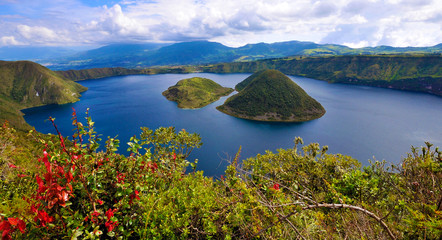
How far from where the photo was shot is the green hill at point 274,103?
5177 inches

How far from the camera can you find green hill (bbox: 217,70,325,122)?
131500 mm

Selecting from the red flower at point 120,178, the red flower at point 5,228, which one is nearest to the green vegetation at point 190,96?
the red flower at point 120,178

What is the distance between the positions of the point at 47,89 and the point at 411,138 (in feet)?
961

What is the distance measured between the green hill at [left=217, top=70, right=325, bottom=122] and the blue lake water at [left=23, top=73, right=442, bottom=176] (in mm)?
8588

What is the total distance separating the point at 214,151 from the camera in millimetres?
83812

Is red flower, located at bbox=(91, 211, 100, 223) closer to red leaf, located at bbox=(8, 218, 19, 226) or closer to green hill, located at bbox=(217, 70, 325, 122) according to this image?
red leaf, located at bbox=(8, 218, 19, 226)

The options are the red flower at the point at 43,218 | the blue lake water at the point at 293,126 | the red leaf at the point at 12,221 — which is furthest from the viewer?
the blue lake water at the point at 293,126

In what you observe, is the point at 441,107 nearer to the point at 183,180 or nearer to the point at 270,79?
the point at 270,79

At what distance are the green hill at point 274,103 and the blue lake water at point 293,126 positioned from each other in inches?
338

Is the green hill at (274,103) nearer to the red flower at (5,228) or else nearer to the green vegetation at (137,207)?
the green vegetation at (137,207)

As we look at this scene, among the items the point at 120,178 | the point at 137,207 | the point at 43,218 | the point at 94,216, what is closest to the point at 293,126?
the point at 137,207

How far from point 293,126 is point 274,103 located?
1185 inches

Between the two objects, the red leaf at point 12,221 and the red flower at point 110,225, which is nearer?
the red leaf at point 12,221

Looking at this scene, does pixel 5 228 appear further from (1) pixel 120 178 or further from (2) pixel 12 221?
(1) pixel 120 178
